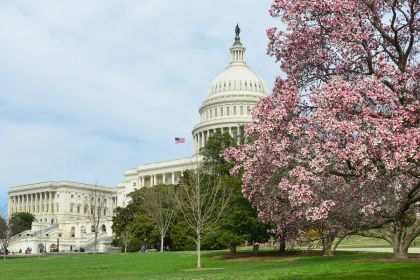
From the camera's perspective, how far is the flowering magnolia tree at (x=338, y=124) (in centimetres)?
1355

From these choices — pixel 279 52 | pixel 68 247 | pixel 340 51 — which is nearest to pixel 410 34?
pixel 340 51

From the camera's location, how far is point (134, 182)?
547ft

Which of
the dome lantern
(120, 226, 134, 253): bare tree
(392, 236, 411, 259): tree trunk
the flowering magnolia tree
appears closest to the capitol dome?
the dome lantern

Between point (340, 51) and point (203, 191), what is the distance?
39.1 meters

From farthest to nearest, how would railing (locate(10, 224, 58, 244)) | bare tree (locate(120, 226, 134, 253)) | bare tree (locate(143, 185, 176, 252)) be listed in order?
railing (locate(10, 224, 58, 244)), bare tree (locate(120, 226, 134, 253)), bare tree (locate(143, 185, 176, 252))

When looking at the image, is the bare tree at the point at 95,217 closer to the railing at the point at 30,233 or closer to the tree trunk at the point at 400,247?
the railing at the point at 30,233

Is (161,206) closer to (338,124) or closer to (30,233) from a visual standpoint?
(338,124)

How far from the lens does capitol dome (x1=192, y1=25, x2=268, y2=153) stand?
14750cm

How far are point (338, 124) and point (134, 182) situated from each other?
15598 centimetres

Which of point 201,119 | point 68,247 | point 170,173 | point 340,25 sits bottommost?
point 68,247

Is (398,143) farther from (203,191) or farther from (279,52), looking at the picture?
(203,191)

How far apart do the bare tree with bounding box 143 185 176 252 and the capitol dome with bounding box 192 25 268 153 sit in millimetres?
61029

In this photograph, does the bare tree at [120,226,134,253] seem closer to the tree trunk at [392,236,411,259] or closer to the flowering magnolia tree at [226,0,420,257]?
the tree trunk at [392,236,411,259]

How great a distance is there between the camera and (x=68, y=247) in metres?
123
